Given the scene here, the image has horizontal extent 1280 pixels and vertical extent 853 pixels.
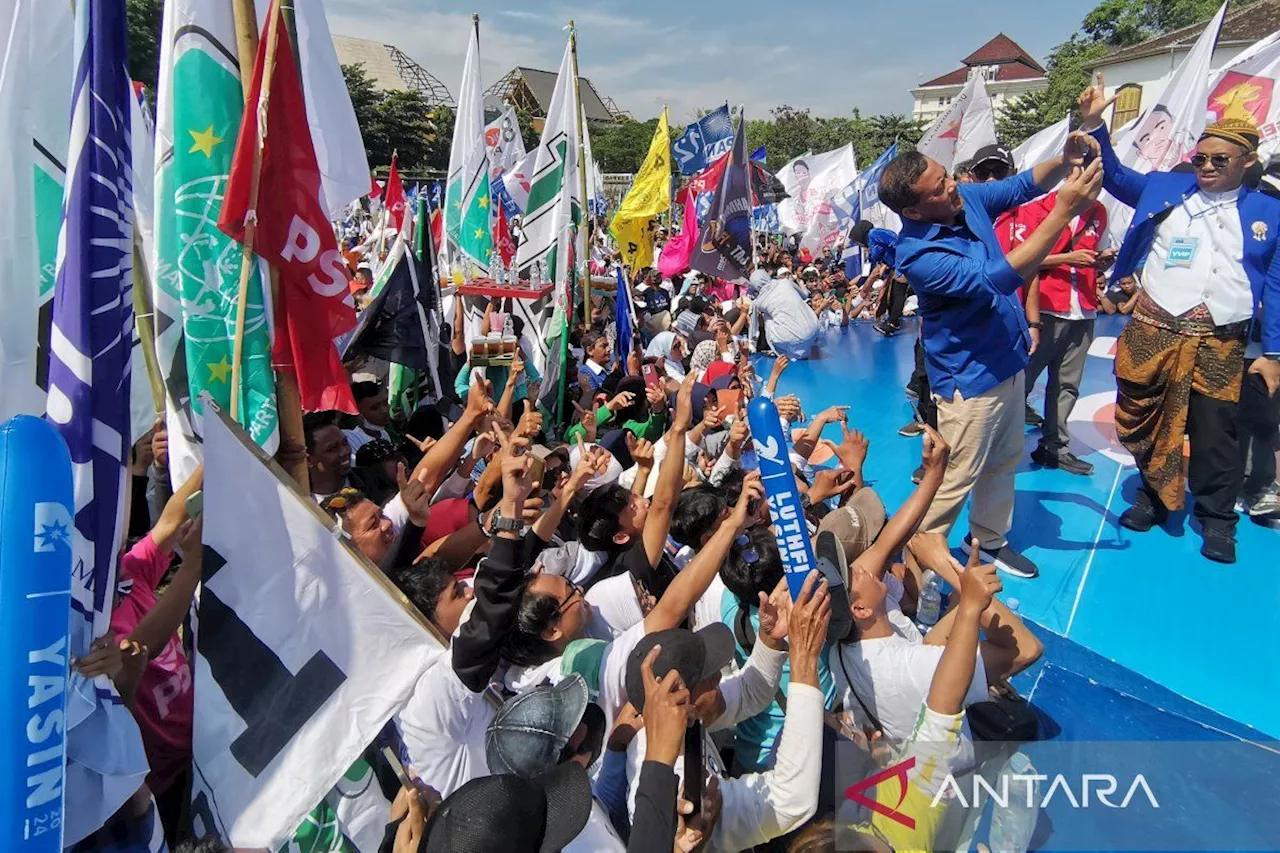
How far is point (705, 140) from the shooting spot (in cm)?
1036

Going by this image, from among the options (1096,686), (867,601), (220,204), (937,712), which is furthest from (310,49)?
(1096,686)

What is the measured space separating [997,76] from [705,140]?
74.2 m

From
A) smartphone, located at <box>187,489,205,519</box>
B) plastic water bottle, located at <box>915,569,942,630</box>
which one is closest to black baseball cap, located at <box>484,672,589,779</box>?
smartphone, located at <box>187,489,205,519</box>

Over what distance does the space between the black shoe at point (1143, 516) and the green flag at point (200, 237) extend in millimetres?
4366

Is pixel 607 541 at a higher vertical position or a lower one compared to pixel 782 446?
lower

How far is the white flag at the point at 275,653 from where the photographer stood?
1.82 m

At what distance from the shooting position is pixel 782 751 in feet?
6.13

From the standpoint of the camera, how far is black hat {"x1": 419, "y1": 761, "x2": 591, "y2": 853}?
1395 mm

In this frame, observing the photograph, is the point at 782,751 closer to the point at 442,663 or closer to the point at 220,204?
the point at 442,663

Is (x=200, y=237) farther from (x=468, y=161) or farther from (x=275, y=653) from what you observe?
(x=468, y=161)

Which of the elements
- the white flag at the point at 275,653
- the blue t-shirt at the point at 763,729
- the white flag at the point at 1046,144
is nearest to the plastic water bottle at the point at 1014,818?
the blue t-shirt at the point at 763,729

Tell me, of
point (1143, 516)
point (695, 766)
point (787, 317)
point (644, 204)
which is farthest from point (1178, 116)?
point (695, 766)

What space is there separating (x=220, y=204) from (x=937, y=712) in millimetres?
2628

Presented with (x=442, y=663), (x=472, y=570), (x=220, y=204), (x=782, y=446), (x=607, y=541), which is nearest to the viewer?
(x=442, y=663)
